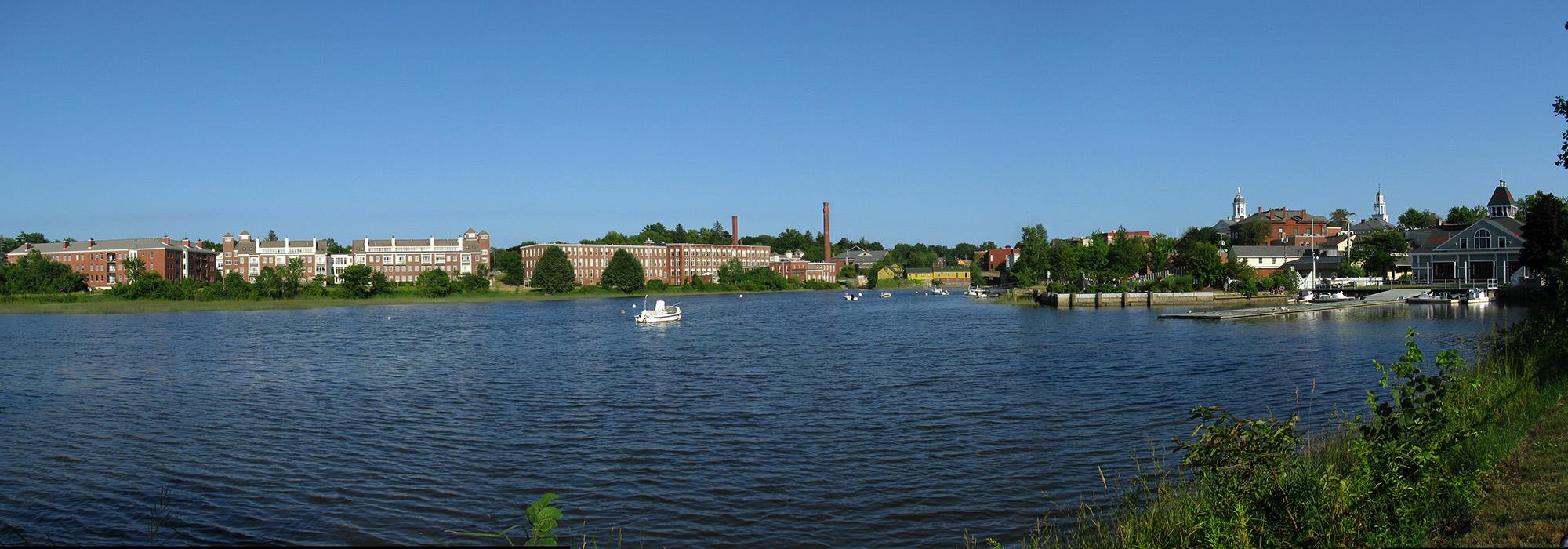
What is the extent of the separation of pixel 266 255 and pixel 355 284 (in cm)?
4810

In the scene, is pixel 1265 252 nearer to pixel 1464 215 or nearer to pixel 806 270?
pixel 1464 215

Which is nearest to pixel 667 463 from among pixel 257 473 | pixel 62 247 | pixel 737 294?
pixel 257 473

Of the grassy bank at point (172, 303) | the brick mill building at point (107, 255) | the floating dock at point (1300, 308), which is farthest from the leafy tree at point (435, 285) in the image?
the floating dock at point (1300, 308)

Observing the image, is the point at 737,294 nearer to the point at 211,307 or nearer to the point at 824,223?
the point at 824,223

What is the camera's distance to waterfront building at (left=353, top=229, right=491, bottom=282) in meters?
136

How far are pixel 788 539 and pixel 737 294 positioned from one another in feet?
386

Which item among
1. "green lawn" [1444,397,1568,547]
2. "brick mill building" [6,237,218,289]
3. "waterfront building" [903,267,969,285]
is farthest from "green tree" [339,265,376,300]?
"waterfront building" [903,267,969,285]

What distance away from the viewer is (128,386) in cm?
2719

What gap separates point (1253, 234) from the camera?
126812mm

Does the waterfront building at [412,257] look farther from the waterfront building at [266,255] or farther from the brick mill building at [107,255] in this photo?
the brick mill building at [107,255]

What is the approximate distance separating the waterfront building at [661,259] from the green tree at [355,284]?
27.6 metres

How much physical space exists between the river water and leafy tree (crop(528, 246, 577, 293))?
7225 cm

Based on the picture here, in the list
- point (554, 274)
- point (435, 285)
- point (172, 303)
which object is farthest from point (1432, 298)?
point (172, 303)

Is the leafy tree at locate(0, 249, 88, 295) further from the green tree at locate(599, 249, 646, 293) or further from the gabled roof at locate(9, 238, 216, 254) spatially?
the green tree at locate(599, 249, 646, 293)
